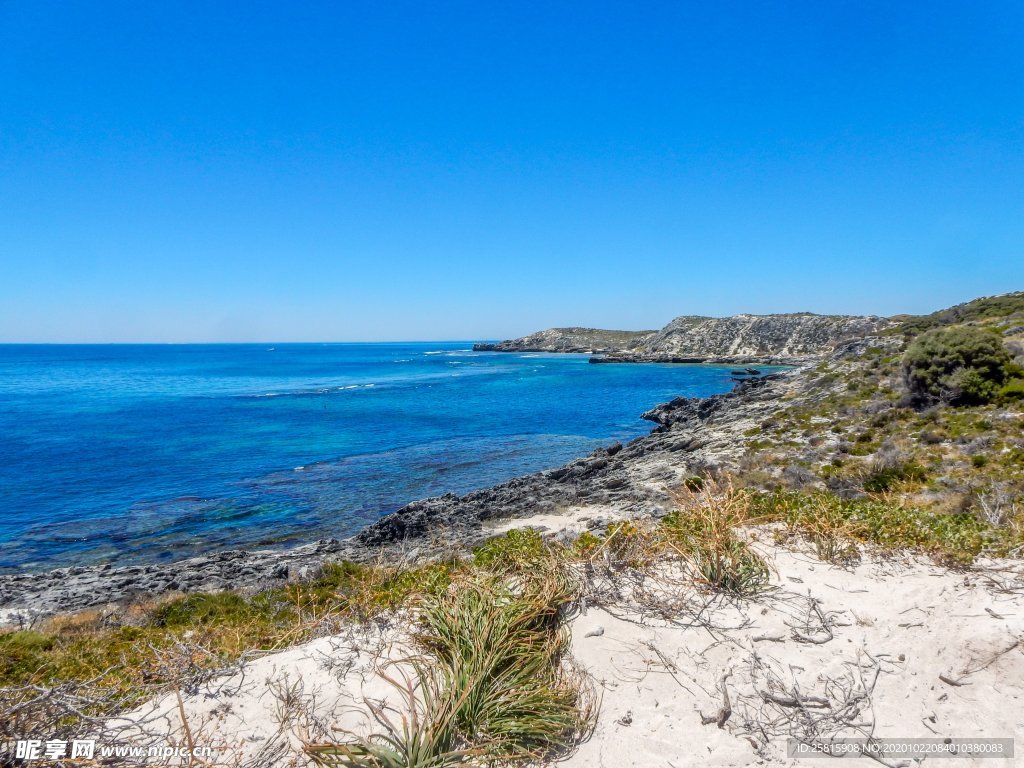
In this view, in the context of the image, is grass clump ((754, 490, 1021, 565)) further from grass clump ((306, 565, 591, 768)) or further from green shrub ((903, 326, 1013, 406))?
green shrub ((903, 326, 1013, 406))

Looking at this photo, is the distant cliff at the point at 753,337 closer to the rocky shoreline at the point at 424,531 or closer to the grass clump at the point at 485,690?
the rocky shoreline at the point at 424,531

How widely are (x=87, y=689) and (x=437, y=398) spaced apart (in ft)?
180

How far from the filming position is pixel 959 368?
21.1 metres

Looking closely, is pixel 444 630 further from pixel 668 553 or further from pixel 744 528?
pixel 744 528

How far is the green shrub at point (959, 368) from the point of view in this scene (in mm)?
20109

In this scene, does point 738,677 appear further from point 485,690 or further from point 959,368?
point 959,368

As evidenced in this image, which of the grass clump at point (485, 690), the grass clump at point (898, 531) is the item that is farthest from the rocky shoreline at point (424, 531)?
the grass clump at point (898, 531)

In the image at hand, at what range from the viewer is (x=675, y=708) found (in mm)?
4891

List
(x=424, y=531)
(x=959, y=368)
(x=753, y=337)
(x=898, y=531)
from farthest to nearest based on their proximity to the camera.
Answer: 1. (x=753, y=337)
2. (x=959, y=368)
3. (x=424, y=531)
4. (x=898, y=531)

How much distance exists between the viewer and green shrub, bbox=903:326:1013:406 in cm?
2011

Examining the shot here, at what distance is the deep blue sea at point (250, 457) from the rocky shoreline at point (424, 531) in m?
2.39

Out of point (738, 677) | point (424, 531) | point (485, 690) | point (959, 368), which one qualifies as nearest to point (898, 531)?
point (738, 677)

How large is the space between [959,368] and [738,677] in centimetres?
2331

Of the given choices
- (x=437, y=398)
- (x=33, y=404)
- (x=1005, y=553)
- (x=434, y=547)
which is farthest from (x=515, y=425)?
(x=33, y=404)
